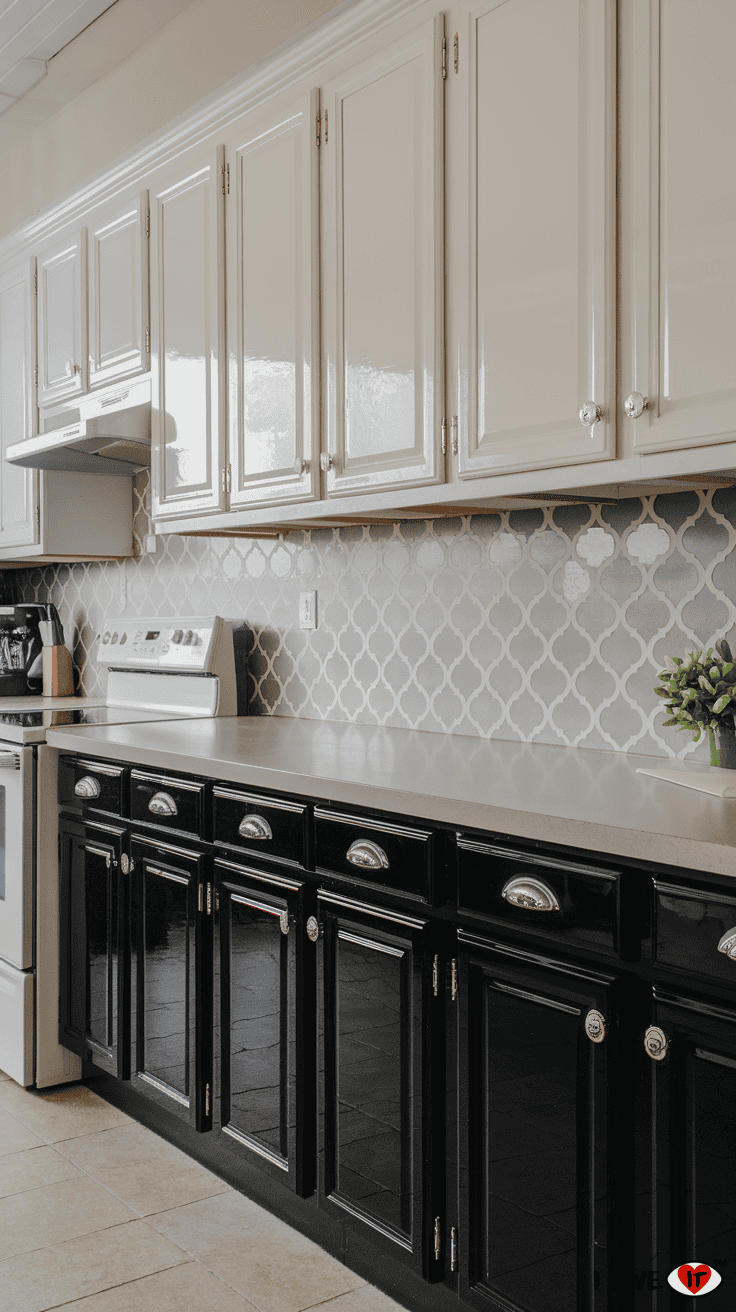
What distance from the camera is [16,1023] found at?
273 centimetres

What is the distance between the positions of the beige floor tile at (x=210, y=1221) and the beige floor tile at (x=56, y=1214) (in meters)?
0.09

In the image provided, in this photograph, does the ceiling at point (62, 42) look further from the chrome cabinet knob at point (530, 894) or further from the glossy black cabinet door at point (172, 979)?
the chrome cabinet knob at point (530, 894)

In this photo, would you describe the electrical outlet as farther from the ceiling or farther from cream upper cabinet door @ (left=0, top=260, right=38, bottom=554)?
the ceiling

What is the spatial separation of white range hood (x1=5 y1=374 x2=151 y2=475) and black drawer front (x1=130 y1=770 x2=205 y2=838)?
3.52 feet

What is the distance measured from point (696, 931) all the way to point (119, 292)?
2.62m

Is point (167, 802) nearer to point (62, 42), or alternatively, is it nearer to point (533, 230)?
point (533, 230)

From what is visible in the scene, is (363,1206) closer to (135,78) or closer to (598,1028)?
(598,1028)

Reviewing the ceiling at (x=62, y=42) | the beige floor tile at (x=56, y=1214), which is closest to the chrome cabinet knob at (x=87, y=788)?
the beige floor tile at (x=56, y=1214)

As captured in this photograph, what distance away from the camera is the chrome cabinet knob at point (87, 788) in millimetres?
2578

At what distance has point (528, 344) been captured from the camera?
1.83 m

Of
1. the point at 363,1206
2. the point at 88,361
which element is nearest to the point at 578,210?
the point at 363,1206

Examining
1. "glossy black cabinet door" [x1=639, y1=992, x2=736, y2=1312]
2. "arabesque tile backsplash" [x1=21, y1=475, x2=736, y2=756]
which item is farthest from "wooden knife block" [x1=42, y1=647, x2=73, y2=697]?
"glossy black cabinet door" [x1=639, y1=992, x2=736, y2=1312]

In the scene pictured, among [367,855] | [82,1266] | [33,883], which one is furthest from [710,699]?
[33,883]

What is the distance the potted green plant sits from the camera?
5.46 feet
